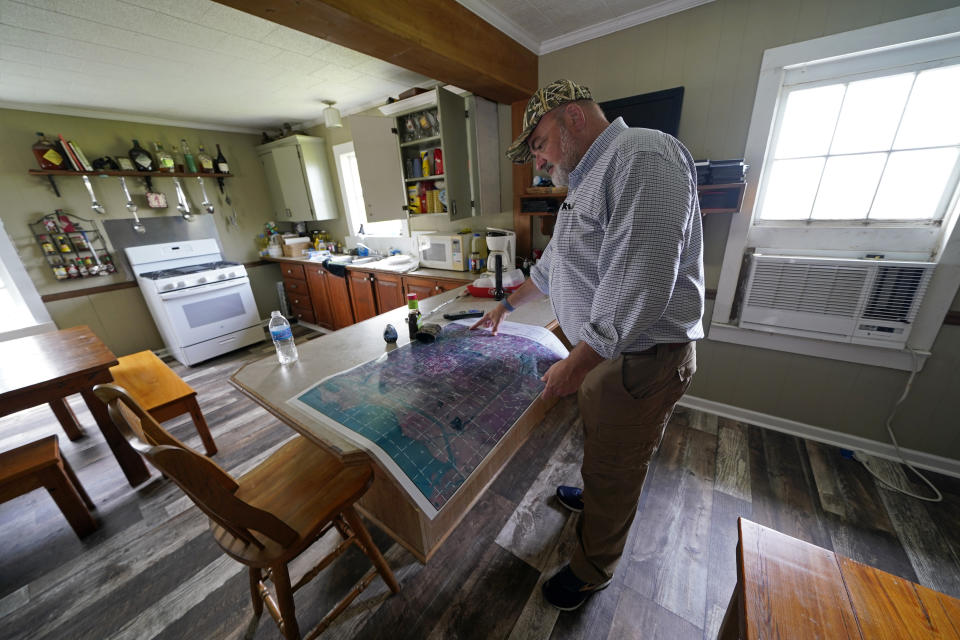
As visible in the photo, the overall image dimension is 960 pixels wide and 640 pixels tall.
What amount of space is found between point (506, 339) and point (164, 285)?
135 inches

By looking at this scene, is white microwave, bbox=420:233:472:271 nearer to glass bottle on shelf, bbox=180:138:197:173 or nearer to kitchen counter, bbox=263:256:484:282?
kitchen counter, bbox=263:256:484:282

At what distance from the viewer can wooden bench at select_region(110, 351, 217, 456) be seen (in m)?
1.81

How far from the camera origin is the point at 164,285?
2.95 metres

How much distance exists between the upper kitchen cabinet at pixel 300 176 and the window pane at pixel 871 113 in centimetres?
427

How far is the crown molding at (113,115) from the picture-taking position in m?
2.61

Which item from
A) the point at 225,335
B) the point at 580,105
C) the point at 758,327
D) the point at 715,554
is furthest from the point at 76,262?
the point at 758,327

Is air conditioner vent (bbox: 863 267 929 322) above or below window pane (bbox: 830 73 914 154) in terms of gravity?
below

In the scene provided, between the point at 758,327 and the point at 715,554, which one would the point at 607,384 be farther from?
the point at 758,327

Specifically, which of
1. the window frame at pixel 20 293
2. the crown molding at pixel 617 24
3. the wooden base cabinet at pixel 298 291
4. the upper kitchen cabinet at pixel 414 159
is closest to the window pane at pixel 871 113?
the crown molding at pixel 617 24

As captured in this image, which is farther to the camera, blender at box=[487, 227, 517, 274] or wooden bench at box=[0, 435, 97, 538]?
blender at box=[487, 227, 517, 274]

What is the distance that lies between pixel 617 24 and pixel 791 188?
4.42ft

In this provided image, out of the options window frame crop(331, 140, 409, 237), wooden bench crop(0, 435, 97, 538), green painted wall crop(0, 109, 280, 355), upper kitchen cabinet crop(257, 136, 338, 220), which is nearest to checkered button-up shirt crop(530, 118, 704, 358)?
wooden bench crop(0, 435, 97, 538)

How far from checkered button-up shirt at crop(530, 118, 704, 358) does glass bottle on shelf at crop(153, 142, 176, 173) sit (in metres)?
4.23

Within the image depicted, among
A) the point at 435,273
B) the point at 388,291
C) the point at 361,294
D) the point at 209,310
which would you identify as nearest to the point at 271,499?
the point at 435,273
